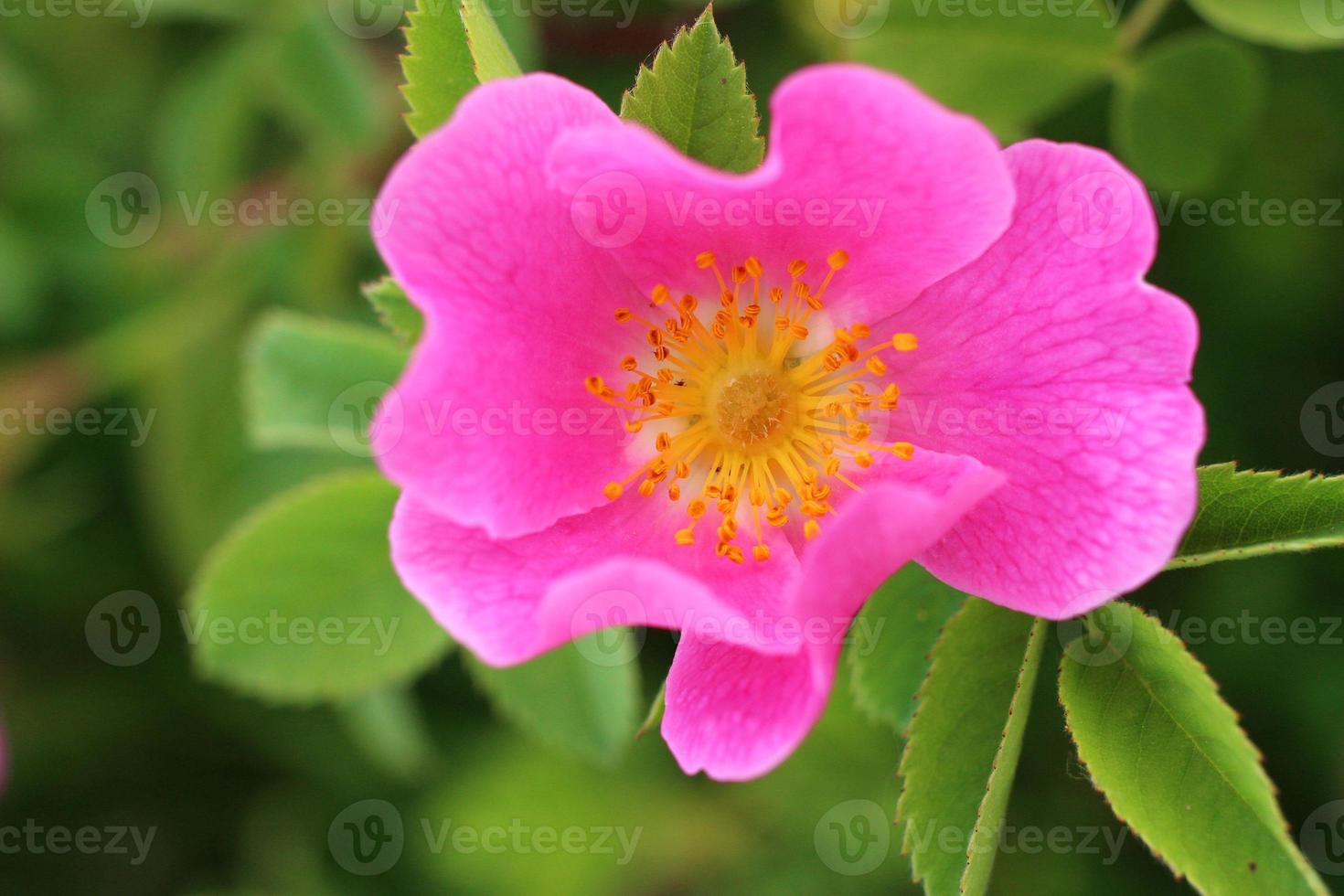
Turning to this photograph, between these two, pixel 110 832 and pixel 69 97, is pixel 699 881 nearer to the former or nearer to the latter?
pixel 110 832

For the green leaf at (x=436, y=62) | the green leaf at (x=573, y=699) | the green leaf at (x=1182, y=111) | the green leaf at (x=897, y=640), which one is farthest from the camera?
the green leaf at (x=573, y=699)

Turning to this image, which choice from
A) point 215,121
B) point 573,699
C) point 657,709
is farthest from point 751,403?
point 215,121

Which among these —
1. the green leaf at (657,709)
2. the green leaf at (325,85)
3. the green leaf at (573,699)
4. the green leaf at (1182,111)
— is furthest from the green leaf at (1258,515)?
the green leaf at (325,85)

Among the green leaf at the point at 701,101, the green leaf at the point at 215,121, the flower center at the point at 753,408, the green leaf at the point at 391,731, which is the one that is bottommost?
the green leaf at the point at 391,731

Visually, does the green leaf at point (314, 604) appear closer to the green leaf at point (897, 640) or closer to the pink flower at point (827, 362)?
the pink flower at point (827, 362)

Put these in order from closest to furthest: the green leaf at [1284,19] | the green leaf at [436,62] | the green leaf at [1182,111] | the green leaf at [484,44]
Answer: the green leaf at [484,44] < the green leaf at [436,62] < the green leaf at [1284,19] < the green leaf at [1182,111]

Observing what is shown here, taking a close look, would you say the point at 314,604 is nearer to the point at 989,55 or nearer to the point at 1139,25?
the point at 989,55
